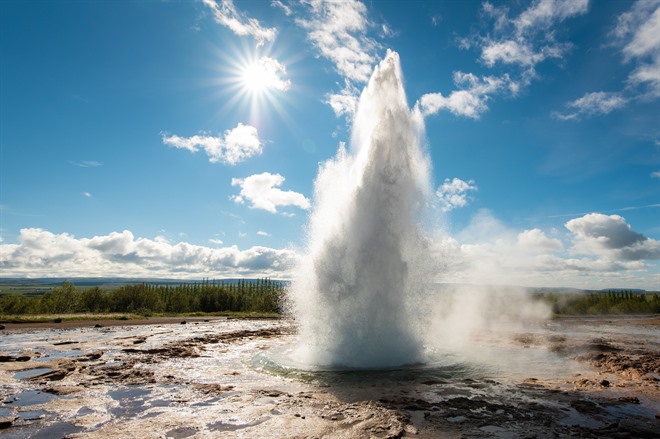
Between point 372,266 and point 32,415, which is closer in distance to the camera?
point 32,415

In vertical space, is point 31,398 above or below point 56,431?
below

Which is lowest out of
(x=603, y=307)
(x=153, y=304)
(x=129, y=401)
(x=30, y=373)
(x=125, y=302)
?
(x=603, y=307)

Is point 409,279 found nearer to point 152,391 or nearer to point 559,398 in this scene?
point 559,398

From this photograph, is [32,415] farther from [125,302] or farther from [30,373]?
[125,302]

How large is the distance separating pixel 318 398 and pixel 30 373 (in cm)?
1194

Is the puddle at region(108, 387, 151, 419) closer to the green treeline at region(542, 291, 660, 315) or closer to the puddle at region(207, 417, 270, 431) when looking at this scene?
the puddle at region(207, 417, 270, 431)

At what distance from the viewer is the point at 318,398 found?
35.6ft

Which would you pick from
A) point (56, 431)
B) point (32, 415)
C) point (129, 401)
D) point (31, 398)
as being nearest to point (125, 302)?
point (31, 398)

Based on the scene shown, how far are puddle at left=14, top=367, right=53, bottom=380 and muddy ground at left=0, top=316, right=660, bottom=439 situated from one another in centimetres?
4

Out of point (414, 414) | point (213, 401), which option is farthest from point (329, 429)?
point (213, 401)

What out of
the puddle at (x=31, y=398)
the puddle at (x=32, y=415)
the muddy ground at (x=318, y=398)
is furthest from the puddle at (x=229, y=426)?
the puddle at (x=31, y=398)

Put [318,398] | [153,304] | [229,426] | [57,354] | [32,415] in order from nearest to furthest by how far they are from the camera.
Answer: [229,426] < [32,415] < [318,398] < [57,354] < [153,304]

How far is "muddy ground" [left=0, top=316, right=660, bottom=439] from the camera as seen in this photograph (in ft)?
27.6

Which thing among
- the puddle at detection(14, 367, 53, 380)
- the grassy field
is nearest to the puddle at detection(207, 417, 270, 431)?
the puddle at detection(14, 367, 53, 380)
